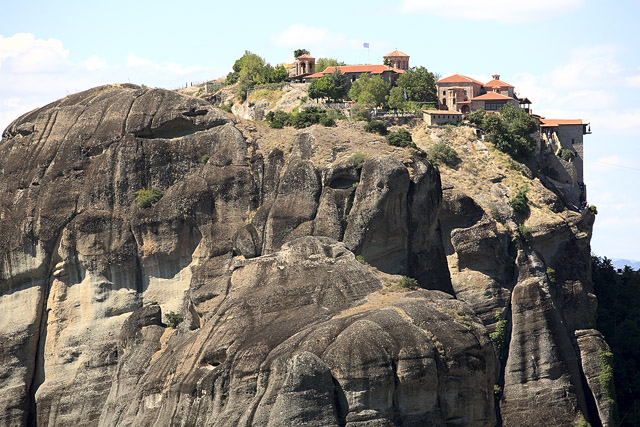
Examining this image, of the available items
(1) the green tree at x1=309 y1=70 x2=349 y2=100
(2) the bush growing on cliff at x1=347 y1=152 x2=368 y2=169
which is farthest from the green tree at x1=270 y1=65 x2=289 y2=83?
(2) the bush growing on cliff at x1=347 y1=152 x2=368 y2=169

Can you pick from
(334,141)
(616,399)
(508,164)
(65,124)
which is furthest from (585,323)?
(65,124)

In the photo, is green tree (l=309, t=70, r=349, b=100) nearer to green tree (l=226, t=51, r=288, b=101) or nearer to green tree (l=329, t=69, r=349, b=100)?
green tree (l=329, t=69, r=349, b=100)

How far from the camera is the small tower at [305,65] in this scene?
151500mm

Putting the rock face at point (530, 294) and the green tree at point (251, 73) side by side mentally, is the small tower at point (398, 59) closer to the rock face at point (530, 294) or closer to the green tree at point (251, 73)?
the green tree at point (251, 73)

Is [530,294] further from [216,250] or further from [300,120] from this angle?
[216,250]

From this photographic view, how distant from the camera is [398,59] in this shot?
15375cm

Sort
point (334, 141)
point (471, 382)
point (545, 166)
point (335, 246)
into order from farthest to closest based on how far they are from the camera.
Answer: point (545, 166) < point (334, 141) < point (335, 246) < point (471, 382)

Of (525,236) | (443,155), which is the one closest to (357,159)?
(525,236)

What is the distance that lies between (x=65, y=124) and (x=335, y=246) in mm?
25236

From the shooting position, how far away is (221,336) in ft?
323

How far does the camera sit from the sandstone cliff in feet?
346

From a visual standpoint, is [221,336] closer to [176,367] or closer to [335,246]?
[176,367]

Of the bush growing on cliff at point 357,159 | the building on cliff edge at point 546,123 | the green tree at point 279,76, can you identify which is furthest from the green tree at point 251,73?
Result: the bush growing on cliff at point 357,159

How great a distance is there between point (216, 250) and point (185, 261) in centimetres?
256
